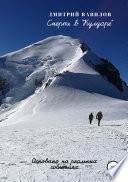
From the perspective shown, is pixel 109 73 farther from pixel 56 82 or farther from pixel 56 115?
pixel 56 115

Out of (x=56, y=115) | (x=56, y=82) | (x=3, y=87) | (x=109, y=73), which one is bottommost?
(x=56, y=115)

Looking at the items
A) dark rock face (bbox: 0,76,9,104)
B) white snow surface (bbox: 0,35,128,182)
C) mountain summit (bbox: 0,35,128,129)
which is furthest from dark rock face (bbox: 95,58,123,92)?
dark rock face (bbox: 0,76,9,104)

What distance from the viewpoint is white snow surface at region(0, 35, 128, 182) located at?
6798 mm

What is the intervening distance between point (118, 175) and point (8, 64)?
93.0m

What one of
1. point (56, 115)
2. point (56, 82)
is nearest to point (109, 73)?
point (56, 82)

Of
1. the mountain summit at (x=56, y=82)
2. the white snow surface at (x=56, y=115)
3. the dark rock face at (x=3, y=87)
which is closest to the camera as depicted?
the white snow surface at (x=56, y=115)

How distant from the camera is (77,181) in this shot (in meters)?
5.23

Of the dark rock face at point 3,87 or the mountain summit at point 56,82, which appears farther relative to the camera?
the dark rock face at point 3,87

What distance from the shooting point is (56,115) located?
35.5 metres

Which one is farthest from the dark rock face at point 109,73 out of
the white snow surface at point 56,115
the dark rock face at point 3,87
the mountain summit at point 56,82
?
the dark rock face at point 3,87

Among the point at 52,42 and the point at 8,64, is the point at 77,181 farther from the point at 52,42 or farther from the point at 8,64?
the point at 52,42

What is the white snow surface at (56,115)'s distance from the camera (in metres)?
6.80

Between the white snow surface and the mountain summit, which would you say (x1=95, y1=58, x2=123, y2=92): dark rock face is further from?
the white snow surface

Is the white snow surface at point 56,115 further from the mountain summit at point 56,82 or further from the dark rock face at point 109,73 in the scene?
the dark rock face at point 109,73
